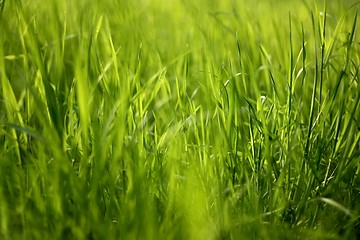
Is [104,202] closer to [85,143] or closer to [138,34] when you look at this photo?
[85,143]

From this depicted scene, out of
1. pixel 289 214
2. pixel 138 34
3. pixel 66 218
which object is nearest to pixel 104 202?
pixel 66 218

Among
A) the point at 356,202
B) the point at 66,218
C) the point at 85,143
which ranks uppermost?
the point at 85,143

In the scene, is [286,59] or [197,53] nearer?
[286,59]

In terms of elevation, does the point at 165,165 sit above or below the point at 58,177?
below

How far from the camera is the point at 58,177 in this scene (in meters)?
0.91

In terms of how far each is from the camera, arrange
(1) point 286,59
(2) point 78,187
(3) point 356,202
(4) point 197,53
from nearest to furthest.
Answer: (2) point 78,187, (3) point 356,202, (1) point 286,59, (4) point 197,53

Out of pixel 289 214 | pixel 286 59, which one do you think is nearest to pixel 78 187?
pixel 289 214

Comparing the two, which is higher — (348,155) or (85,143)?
(85,143)

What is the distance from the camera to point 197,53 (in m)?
1.70

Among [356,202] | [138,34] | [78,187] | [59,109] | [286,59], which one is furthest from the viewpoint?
A: [286,59]

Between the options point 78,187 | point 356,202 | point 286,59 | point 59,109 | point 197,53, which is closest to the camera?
point 78,187

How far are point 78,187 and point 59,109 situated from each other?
0.18m

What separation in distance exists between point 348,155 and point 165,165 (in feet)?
1.36

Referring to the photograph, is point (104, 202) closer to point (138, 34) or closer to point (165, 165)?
point (165, 165)
